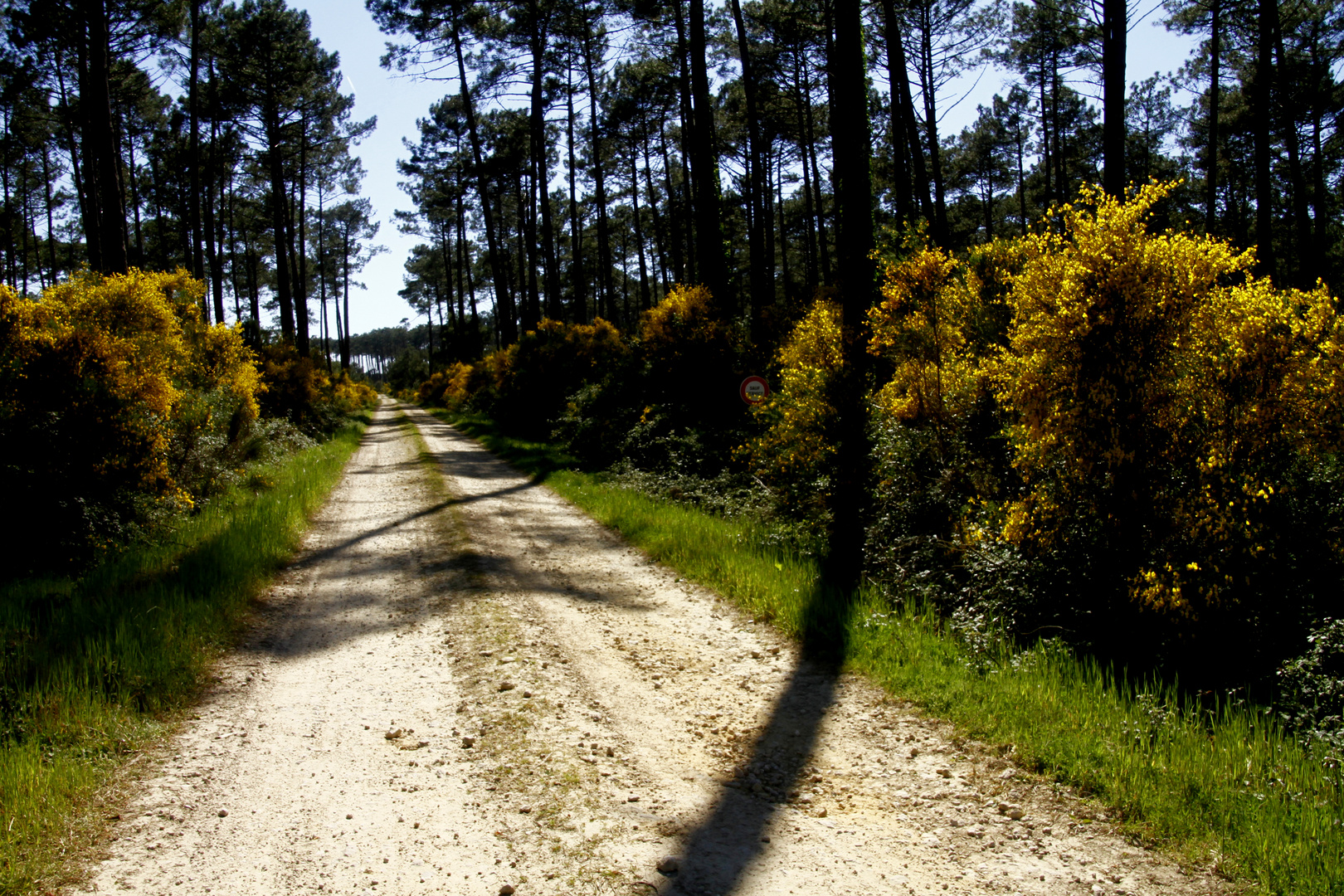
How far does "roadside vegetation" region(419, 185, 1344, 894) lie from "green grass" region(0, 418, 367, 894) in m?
4.64

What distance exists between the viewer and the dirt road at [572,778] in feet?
11.3

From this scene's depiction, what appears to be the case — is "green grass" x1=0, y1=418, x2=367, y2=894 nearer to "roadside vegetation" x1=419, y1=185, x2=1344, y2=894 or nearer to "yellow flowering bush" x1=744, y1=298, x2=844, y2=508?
"roadside vegetation" x1=419, y1=185, x2=1344, y2=894

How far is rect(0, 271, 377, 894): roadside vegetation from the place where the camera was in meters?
4.45

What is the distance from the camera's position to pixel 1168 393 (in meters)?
6.17

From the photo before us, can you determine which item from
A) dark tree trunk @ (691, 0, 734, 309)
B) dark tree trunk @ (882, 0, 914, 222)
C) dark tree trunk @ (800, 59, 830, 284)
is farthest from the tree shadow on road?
dark tree trunk @ (800, 59, 830, 284)

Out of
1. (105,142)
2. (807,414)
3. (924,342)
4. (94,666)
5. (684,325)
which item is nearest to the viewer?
(94,666)

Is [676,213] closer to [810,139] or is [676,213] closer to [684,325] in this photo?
[810,139]

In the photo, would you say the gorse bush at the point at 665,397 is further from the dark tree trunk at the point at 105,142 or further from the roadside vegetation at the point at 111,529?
the dark tree trunk at the point at 105,142

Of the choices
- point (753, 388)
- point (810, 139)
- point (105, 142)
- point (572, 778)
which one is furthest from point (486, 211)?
point (572, 778)

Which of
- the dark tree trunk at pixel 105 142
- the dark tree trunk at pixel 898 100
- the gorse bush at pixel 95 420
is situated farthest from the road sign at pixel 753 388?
the dark tree trunk at pixel 105 142

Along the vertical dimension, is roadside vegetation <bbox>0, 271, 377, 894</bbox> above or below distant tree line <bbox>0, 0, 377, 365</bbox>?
below

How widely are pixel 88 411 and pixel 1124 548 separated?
10.8 m

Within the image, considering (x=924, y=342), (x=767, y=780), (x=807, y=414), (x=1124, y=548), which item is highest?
(x=924, y=342)

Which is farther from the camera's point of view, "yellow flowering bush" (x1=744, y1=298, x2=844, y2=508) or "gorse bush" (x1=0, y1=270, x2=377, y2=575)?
"yellow flowering bush" (x1=744, y1=298, x2=844, y2=508)
